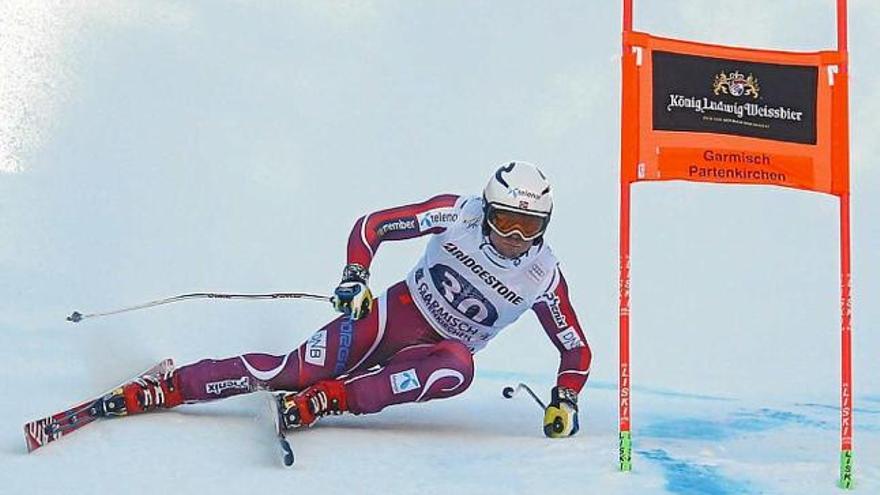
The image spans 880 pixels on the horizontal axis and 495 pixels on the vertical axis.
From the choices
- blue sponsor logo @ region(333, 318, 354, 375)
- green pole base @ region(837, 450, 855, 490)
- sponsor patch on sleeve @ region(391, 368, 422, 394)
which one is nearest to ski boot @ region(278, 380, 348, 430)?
sponsor patch on sleeve @ region(391, 368, 422, 394)

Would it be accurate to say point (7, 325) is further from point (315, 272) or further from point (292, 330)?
point (315, 272)

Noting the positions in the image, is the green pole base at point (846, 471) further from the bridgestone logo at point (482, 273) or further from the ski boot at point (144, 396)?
the ski boot at point (144, 396)

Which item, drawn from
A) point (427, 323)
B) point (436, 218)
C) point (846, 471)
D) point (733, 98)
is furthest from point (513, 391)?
point (733, 98)

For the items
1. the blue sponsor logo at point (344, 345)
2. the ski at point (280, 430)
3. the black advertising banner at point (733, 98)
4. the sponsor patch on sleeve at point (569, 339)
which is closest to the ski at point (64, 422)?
the ski at point (280, 430)

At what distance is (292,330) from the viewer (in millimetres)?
5809

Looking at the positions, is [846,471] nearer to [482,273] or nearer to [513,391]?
[482,273]

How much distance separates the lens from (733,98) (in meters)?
3.49

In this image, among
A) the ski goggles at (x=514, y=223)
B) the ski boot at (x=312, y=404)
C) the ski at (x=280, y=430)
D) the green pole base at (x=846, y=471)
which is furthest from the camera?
the ski goggles at (x=514, y=223)

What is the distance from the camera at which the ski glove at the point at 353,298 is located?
3854 millimetres

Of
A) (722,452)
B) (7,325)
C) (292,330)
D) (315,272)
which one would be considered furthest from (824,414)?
(7,325)

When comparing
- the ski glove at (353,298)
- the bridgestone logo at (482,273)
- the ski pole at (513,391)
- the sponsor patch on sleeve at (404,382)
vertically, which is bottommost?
the ski pole at (513,391)

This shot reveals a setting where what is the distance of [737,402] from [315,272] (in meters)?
2.87

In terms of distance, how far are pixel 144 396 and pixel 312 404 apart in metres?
0.57

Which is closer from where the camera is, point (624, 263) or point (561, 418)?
point (624, 263)
